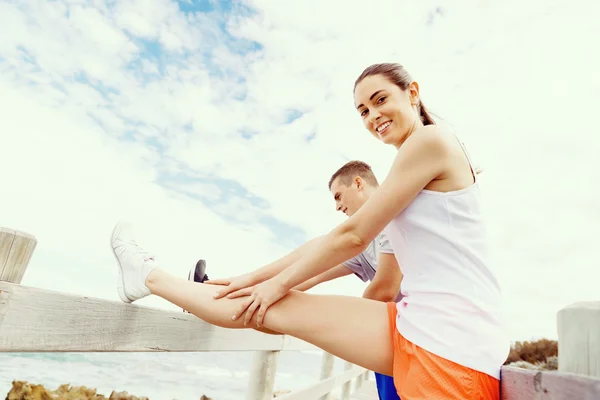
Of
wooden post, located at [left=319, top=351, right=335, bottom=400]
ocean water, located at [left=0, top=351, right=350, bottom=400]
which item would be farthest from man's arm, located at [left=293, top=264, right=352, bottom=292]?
ocean water, located at [left=0, top=351, right=350, bottom=400]

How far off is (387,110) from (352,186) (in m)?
0.89

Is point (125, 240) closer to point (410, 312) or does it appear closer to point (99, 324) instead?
point (99, 324)

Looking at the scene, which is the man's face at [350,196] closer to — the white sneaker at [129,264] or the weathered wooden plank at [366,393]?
the white sneaker at [129,264]

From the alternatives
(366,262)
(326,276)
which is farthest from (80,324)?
(366,262)

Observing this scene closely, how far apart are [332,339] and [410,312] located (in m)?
0.26

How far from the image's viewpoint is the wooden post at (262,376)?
2.33m

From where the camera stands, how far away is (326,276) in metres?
2.34

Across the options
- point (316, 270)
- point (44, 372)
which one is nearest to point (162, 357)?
point (44, 372)

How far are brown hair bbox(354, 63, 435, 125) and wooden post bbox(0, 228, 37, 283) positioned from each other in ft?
4.11

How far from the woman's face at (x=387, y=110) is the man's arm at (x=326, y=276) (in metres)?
0.91

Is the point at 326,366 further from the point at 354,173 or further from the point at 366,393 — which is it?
the point at 354,173

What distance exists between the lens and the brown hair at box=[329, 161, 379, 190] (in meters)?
2.50

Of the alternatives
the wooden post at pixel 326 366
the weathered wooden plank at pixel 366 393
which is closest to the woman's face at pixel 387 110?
the wooden post at pixel 326 366

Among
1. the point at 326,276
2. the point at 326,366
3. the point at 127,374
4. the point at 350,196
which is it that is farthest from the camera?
the point at 127,374
